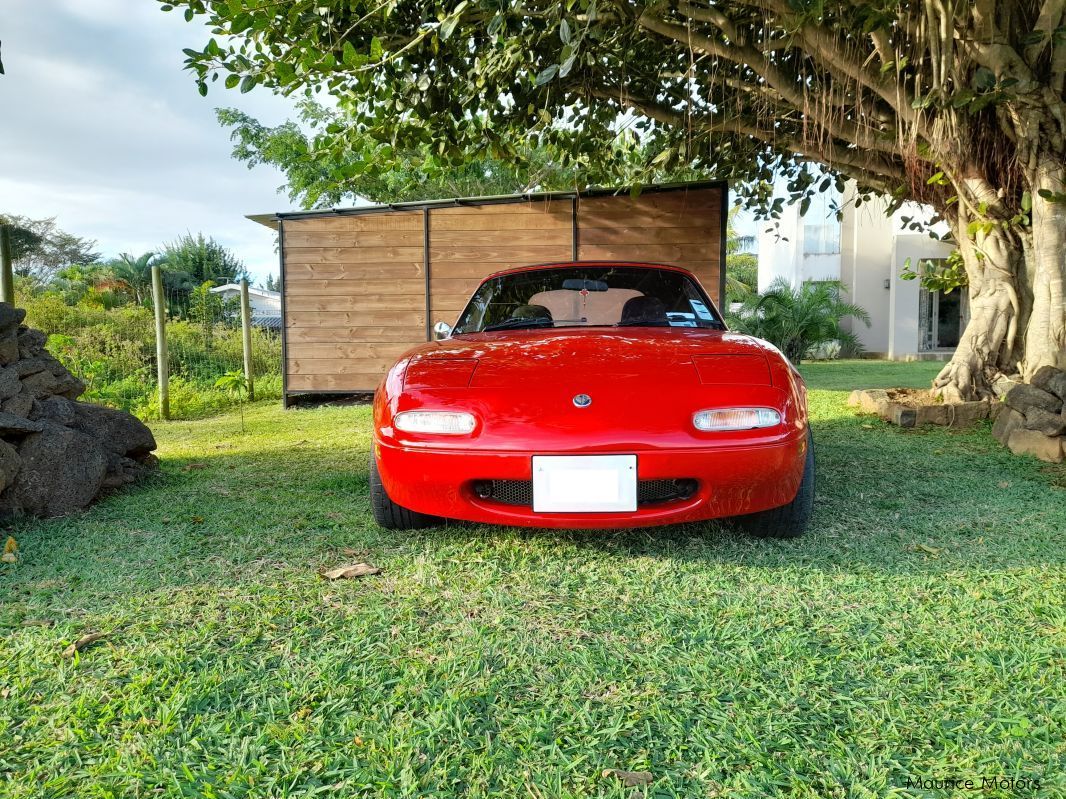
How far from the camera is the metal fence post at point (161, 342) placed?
680 centimetres

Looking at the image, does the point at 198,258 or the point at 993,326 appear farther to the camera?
the point at 198,258

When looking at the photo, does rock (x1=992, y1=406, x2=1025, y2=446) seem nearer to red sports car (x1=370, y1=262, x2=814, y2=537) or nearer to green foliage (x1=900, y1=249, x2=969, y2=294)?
green foliage (x1=900, y1=249, x2=969, y2=294)

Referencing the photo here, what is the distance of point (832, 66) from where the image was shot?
491 cm

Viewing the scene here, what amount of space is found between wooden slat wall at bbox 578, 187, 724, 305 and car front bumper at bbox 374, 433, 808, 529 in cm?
509

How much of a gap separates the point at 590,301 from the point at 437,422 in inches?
57.9

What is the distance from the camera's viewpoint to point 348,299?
311 inches

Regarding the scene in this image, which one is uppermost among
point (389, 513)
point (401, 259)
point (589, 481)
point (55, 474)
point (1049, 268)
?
point (401, 259)

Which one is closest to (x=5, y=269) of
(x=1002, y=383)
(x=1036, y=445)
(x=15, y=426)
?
(x=15, y=426)

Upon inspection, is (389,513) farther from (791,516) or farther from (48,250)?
(48,250)

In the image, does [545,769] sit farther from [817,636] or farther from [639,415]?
[639,415]

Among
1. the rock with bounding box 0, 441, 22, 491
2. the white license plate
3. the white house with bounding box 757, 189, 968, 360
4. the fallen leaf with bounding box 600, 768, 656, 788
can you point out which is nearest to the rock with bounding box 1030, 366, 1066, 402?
the white license plate

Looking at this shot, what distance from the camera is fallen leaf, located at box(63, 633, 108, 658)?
1.67 m

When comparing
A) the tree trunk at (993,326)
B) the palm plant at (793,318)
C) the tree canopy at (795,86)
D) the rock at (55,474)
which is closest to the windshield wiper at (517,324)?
the tree canopy at (795,86)

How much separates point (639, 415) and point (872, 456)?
273cm
